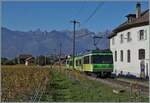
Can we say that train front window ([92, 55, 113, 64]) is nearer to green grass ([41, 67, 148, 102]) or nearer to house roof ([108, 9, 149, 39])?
house roof ([108, 9, 149, 39])

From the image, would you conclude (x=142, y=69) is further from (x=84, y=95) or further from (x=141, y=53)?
(x=84, y=95)

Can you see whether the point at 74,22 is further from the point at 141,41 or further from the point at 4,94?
the point at 4,94

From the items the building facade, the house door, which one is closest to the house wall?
the building facade

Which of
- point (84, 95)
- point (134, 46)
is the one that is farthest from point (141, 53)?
point (84, 95)

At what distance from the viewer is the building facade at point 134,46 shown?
48.4m

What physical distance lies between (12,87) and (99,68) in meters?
24.0

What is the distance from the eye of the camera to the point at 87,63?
4516cm

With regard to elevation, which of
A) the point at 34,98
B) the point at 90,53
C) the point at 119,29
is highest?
the point at 119,29

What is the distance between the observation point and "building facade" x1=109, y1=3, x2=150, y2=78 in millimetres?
48438

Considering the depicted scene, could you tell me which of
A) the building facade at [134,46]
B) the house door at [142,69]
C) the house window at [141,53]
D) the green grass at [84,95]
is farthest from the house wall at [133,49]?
the green grass at [84,95]

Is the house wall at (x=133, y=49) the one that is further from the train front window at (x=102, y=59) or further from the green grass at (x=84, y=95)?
the green grass at (x=84, y=95)

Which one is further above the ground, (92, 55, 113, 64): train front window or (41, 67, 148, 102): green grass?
(92, 55, 113, 64): train front window

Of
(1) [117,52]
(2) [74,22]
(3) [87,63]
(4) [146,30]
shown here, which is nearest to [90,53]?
(3) [87,63]

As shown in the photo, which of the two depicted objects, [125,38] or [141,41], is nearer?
[141,41]
